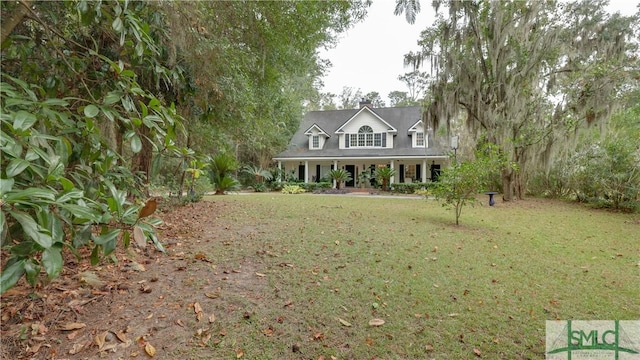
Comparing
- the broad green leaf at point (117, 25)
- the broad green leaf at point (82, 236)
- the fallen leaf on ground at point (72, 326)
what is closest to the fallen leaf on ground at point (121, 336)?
the fallen leaf on ground at point (72, 326)

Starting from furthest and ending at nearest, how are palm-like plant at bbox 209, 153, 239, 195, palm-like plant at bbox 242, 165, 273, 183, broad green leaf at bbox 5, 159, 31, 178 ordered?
palm-like plant at bbox 242, 165, 273, 183 → palm-like plant at bbox 209, 153, 239, 195 → broad green leaf at bbox 5, 159, 31, 178

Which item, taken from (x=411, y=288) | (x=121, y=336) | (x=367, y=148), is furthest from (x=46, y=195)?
(x=367, y=148)

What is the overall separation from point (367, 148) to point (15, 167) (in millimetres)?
20694

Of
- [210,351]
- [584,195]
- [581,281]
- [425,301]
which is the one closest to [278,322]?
[210,351]

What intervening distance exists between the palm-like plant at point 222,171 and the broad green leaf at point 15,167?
9.89 m

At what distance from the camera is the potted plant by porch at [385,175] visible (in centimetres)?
1841

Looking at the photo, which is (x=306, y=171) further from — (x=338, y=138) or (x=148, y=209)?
(x=148, y=209)

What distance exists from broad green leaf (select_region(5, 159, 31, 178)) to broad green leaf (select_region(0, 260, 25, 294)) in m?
0.31

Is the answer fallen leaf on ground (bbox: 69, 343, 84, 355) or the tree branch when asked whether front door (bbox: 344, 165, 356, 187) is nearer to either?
fallen leaf on ground (bbox: 69, 343, 84, 355)

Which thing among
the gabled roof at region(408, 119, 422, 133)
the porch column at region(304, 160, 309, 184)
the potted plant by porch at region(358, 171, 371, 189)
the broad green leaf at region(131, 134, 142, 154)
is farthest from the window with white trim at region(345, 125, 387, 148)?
the broad green leaf at region(131, 134, 142, 154)

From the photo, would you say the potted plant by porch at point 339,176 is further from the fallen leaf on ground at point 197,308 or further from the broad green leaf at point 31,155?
the broad green leaf at point 31,155

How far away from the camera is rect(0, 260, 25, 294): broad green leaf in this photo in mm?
928

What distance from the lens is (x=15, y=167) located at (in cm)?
98

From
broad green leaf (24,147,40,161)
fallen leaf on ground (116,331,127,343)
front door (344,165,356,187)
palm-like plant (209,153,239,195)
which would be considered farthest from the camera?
front door (344,165,356,187)
